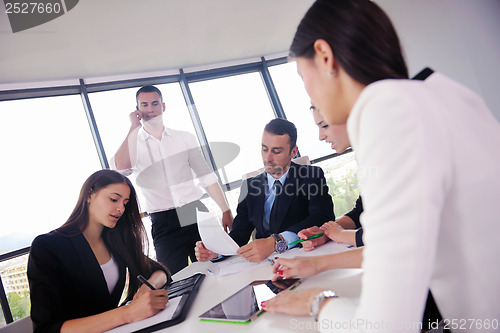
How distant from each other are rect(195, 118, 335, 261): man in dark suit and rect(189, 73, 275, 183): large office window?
270 centimetres

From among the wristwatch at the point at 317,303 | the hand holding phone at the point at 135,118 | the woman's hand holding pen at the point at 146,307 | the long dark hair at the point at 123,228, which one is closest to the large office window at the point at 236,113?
the hand holding phone at the point at 135,118

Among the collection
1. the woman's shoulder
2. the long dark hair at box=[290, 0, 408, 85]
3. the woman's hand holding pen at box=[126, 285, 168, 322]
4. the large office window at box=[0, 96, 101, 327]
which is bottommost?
the woman's hand holding pen at box=[126, 285, 168, 322]

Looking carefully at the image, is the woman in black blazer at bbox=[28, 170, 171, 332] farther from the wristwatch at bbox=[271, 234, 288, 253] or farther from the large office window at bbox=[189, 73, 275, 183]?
the large office window at bbox=[189, 73, 275, 183]

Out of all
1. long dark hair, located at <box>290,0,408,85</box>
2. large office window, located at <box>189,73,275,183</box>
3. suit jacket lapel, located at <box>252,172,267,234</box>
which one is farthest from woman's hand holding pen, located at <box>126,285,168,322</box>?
large office window, located at <box>189,73,275,183</box>

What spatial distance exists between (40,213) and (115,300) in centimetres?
273

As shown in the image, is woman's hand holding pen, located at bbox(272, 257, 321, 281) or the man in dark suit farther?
the man in dark suit

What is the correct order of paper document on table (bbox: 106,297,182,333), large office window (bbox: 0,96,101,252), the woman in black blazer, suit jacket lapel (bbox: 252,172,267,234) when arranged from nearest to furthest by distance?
paper document on table (bbox: 106,297,182,333) → the woman in black blazer → suit jacket lapel (bbox: 252,172,267,234) → large office window (bbox: 0,96,101,252)

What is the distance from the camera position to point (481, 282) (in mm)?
564

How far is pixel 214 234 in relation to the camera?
5.07 feet

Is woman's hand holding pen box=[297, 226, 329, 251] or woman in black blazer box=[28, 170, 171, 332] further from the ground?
woman in black blazer box=[28, 170, 171, 332]

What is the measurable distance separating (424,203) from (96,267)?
61.4 inches

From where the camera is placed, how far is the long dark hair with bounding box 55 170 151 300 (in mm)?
1786

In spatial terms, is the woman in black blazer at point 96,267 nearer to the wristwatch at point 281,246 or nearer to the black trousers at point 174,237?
the wristwatch at point 281,246

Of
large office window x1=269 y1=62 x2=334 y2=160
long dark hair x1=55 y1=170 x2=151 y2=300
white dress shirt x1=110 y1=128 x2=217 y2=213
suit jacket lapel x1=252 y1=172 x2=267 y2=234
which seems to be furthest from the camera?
large office window x1=269 y1=62 x2=334 y2=160
